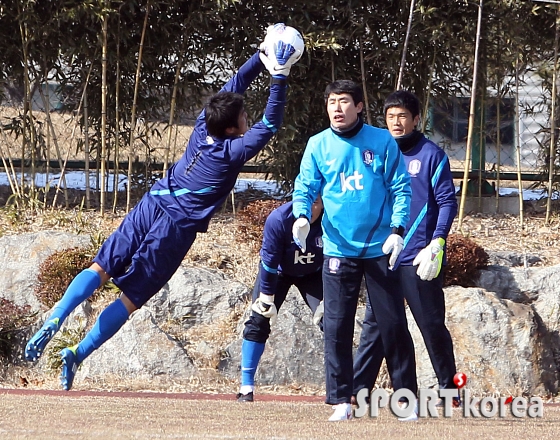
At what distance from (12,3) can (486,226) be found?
4.26 m

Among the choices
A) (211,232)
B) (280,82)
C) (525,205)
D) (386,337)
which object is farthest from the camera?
(525,205)

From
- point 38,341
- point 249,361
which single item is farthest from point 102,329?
point 249,361

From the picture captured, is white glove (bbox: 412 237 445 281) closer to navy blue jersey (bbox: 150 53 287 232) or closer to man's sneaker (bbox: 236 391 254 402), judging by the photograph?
navy blue jersey (bbox: 150 53 287 232)

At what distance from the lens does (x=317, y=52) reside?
8242mm

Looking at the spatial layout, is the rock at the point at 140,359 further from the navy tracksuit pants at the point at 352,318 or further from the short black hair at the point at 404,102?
the short black hair at the point at 404,102

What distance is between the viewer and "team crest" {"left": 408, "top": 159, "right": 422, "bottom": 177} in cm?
490

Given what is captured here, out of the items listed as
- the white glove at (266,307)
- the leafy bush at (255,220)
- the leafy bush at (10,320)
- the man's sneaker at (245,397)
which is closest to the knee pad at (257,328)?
the white glove at (266,307)

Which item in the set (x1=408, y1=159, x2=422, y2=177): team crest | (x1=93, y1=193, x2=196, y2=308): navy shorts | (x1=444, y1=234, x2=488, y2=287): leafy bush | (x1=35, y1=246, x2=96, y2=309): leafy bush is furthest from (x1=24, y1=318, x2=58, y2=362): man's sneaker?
(x1=444, y1=234, x2=488, y2=287): leafy bush

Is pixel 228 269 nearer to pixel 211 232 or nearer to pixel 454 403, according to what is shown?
pixel 211 232

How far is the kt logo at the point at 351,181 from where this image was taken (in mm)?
4375

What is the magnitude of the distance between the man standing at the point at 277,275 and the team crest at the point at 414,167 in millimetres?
546

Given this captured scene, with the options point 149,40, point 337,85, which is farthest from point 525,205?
point 337,85

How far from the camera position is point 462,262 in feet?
22.5

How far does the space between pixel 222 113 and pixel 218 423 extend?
149 cm
